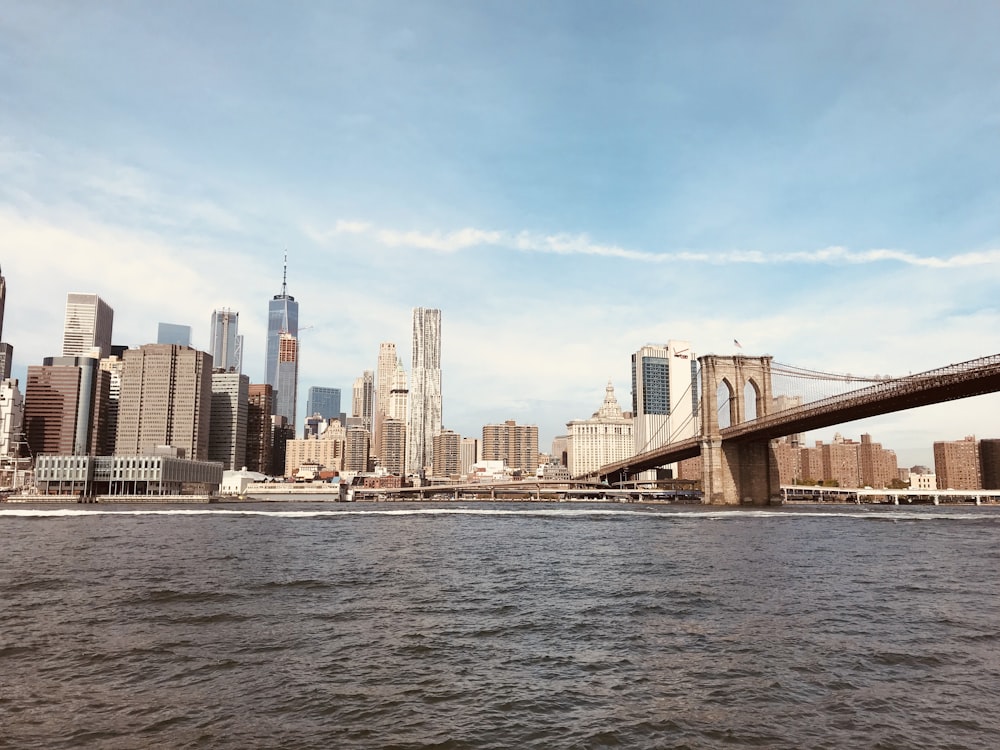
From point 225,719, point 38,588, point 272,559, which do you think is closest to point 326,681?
point 225,719

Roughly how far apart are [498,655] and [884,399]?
7560 centimetres

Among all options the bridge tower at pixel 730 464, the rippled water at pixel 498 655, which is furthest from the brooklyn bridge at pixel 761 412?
the rippled water at pixel 498 655

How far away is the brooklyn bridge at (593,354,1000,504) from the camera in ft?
246

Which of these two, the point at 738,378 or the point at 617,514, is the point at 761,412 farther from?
the point at 617,514

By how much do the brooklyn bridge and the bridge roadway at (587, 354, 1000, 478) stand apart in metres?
0.08

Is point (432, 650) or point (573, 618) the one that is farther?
point (573, 618)

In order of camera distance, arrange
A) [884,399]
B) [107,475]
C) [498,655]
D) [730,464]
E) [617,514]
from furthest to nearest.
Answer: [107,475]
[730,464]
[617,514]
[884,399]
[498,655]

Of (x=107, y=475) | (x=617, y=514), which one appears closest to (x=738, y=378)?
(x=617, y=514)

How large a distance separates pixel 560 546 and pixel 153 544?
2600 centimetres

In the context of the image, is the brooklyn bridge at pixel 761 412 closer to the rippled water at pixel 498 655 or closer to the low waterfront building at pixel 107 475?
the rippled water at pixel 498 655

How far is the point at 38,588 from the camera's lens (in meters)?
27.3

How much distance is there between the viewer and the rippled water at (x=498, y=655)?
40.4ft

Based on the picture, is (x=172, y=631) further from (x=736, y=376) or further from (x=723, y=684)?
(x=736, y=376)

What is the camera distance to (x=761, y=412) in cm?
12294
